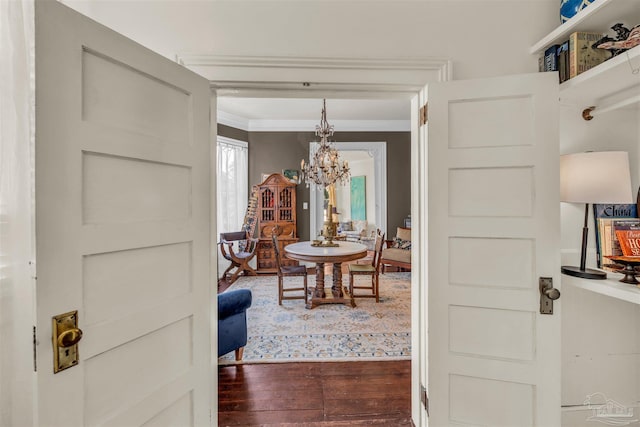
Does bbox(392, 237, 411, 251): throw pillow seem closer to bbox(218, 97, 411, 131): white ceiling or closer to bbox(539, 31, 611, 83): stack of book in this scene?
bbox(218, 97, 411, 131): white ceiling

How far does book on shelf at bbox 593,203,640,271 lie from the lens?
141cm

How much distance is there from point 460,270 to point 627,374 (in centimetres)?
120

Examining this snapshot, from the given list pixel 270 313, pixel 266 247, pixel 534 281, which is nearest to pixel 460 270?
pixel 534 281

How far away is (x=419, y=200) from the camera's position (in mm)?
1576

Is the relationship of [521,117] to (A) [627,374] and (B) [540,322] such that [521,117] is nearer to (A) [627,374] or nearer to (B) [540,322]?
(B) [540,322]

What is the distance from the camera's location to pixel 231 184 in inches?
203

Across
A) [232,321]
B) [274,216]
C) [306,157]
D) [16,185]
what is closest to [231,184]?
[274,216]

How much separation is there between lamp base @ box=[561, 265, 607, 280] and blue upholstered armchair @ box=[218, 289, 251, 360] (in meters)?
2.20

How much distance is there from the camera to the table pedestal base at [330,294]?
3.59m

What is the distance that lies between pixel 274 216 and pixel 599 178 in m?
4.53

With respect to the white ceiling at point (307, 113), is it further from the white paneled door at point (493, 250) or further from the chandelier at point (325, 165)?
the white paneled door at point (493, 250)

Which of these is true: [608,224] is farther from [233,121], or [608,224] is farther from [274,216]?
[233,121]

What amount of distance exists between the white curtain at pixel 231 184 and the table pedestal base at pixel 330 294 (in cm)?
214

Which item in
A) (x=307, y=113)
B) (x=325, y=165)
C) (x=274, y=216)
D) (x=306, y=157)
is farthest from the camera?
(x=306, y=157)
